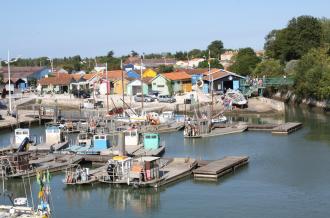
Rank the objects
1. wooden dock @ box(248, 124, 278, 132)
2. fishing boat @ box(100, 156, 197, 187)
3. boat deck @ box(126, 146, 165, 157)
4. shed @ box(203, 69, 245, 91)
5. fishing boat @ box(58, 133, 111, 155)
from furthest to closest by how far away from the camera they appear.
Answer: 1. shed @ box(203, 69, 245, 91)
2. wooden dock @ box(248, 124, 278, 132)
3. fishing boat @ box(58, 133, 111, 155)
4. boat deck @ box(126, 146, 165, 157)
5. fishing boat @ box(100, 156, 197, 187)

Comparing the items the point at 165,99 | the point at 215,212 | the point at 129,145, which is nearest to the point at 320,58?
the point at 165,99

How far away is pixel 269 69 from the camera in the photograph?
71.4 m

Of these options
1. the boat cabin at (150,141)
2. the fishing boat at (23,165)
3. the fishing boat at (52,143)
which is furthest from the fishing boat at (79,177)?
the fishing boat at (52,143)

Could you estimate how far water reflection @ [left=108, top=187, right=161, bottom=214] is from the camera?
78.3ft

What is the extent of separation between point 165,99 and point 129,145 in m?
27.4

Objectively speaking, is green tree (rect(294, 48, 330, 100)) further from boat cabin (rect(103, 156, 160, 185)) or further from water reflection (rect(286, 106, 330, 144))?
boat cabin (rect(103, 156, 160, 185))

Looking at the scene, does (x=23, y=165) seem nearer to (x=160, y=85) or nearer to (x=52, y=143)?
(x=52, y=143)

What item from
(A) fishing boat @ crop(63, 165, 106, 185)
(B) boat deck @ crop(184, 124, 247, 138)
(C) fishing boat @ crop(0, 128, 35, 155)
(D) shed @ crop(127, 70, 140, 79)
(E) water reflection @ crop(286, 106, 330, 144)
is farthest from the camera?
(D) shed @ crop(127, 70, 140, 79)

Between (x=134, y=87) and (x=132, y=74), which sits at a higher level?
(x=132, y=74)

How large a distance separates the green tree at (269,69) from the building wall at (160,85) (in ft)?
38.3

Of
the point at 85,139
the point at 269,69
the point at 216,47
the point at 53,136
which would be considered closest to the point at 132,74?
the point at 269,69

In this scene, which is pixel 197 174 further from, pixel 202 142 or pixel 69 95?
pixel 69 95

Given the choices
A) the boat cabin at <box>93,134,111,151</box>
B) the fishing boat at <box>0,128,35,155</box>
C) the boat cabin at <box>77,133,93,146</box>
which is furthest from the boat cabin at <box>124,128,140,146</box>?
the fishing boat at <box>0,128,35,155</box>

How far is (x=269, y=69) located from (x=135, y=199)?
49.2 meters
